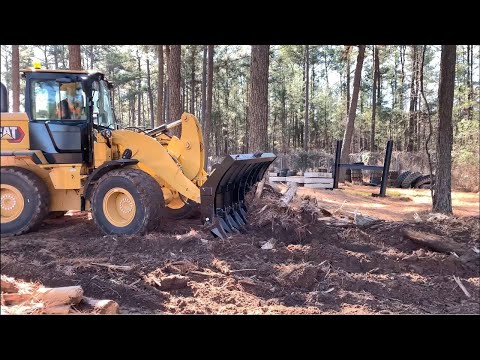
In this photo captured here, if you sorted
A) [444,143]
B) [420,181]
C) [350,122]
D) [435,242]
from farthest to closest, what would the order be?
[420,181] → [444,143] → [435,242] → [350,122]

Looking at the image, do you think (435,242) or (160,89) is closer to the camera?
(160,89)

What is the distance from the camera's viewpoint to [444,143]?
7.92 m

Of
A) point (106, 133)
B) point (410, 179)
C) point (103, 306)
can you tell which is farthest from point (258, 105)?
point (410, 179)

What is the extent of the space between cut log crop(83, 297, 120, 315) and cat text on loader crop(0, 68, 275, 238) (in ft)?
2.19

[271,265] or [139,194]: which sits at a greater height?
[139,194]

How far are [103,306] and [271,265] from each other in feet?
6.14

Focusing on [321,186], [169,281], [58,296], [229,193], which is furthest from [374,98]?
[58,296]

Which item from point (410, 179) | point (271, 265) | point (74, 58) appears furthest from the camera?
point (410, 179)

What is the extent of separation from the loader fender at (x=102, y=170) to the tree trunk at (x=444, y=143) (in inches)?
205

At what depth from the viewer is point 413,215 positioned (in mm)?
6699

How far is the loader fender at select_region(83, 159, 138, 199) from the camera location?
453 centimetres

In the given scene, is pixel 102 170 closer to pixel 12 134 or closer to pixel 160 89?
pixel 160 89

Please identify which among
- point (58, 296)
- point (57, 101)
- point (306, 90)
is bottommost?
point (58, 296)

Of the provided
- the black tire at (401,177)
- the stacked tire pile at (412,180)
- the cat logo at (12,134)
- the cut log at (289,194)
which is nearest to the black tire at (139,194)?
the cut log at (289,194)
